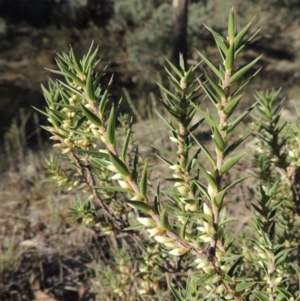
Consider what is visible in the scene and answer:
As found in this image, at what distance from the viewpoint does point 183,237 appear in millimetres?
709

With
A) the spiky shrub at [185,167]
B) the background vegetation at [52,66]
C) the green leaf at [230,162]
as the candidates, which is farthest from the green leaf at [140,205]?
the background vegetation at [52,66]

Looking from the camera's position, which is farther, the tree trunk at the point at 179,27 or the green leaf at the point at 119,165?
the tree trunk at the point at 179,27

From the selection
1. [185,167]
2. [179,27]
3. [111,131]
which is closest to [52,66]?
[179,27]

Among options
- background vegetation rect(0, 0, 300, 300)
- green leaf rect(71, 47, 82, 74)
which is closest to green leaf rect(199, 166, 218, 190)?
green leaf rect(71, 47, 82, 74)

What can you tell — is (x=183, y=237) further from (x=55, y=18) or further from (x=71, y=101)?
(x=55, y=18)

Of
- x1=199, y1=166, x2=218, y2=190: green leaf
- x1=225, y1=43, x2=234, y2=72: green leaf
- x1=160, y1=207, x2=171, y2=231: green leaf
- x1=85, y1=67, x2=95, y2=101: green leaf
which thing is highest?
x1=225, y1=43, x2=234, y2=72: green leaf

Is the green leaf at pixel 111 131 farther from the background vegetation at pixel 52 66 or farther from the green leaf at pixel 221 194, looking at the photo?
the background vegetation at pixel 52 66

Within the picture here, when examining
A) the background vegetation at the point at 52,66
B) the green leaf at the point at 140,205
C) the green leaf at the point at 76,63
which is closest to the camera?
the green leaf at the point at 140,205

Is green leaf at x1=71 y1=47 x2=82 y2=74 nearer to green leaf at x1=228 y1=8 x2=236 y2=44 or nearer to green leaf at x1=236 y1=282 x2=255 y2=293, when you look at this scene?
green leaf at x1=228 y1=8 x2=236 y2=44

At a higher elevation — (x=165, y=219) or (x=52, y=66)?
(x=165, y=219)

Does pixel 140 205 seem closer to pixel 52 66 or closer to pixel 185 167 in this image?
pixel 185 167

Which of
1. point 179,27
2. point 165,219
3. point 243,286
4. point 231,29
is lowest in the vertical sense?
point 179,27

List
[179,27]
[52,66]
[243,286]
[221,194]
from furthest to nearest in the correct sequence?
[52,66]
[179,27]
[243,286]
[221,194]

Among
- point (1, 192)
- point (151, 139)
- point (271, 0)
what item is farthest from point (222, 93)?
point (271, 0)
